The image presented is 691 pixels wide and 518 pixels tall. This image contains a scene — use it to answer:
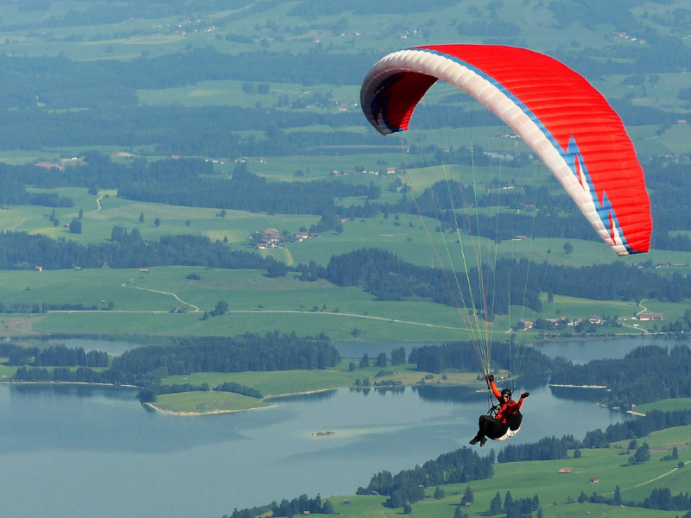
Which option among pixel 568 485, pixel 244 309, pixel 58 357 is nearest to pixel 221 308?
pixel 244 309

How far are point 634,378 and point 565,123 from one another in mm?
77429

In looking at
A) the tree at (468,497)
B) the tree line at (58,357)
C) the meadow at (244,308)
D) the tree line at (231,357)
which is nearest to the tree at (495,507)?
the tree at (468,497)

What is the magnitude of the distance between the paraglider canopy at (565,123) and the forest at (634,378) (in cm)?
7204

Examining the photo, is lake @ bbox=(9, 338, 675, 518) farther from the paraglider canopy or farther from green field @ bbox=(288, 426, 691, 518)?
the paraglider canopy

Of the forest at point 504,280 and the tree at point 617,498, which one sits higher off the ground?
the forest at point 504,280

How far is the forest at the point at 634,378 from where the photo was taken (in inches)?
4225

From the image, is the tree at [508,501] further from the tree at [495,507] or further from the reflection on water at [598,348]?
the reflection on water at [598,348]

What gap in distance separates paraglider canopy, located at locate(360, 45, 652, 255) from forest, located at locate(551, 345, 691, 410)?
72.0 meters

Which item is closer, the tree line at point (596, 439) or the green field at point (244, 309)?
the tree line at point (596, 439)

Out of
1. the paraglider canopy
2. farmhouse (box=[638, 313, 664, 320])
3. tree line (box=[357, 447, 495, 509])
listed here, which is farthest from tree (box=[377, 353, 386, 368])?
the paraglider canopy

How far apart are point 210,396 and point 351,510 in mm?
28275

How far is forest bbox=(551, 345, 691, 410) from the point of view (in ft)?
352

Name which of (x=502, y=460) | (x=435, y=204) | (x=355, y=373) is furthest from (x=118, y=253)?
(x=502, y=460)

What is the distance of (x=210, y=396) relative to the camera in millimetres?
105875
